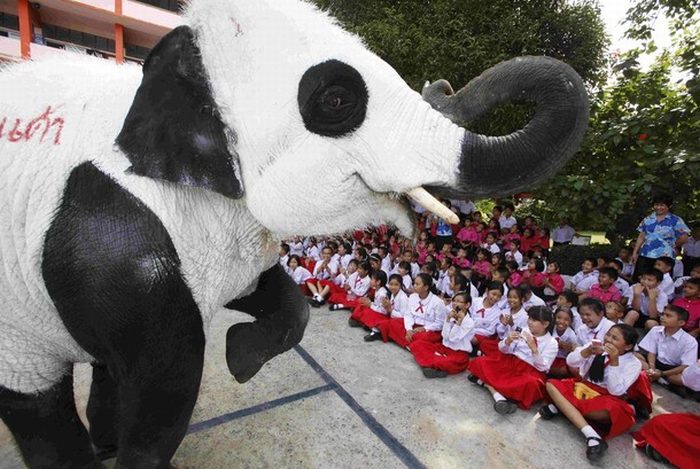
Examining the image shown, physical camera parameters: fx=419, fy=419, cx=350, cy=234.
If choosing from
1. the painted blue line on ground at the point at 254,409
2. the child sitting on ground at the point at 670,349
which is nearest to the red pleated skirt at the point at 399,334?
the painted blue line on ground at the point at 254,409

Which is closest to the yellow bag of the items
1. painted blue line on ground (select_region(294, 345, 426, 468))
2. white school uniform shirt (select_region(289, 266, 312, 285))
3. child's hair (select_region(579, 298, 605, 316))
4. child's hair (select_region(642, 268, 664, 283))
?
child's hair (select_region(579, 298, 605, 316))

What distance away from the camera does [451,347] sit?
4090mm

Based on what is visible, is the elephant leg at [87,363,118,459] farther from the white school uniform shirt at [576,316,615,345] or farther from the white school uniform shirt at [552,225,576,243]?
the white school uniform shirt at [552,225,576,243]

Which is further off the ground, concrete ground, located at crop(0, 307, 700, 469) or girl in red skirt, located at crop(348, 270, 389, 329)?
concrete ground, located at crop(0, 307, 700, 469)

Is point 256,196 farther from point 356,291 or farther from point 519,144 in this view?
point 356,291

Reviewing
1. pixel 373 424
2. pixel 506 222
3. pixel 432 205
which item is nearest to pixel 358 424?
pixel 373 424

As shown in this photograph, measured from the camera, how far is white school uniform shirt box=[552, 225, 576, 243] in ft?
26.1

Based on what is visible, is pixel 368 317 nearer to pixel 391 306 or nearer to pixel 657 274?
pixel 391 306

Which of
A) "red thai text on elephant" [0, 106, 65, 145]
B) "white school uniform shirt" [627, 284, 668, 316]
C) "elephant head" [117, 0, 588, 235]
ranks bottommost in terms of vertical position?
"white school uniform shirt" [627, 284, 668, 316]

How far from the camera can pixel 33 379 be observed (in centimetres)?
143

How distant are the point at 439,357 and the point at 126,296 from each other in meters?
3.21

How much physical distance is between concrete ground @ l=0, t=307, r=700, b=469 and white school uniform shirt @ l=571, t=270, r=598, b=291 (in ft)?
7.23

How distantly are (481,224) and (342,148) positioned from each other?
743cm

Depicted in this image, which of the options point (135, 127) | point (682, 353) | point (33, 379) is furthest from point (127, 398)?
point (682, 353)
